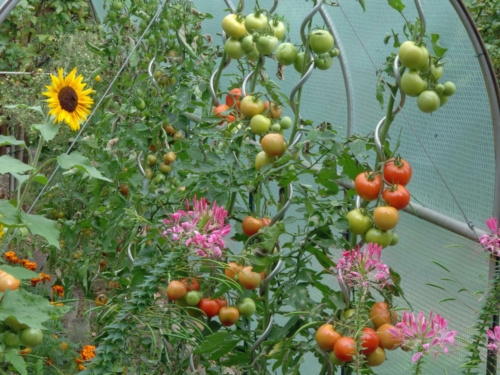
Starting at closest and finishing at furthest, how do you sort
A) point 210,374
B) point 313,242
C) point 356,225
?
point 356,225 < point 313,242 < point 210,374

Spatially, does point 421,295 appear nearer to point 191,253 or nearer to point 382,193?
point 382,193

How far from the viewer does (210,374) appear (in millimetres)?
1882

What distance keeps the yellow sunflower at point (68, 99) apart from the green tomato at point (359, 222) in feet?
1.94

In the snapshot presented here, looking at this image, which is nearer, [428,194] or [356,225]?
[356,225]

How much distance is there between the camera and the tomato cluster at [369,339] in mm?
1466

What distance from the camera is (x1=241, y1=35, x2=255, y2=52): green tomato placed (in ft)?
6.37

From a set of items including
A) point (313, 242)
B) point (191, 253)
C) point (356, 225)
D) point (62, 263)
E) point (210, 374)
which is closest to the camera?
point (191, 253)

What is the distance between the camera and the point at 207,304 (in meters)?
1.82

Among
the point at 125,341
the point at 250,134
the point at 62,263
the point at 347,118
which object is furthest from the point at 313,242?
the point at 62,263

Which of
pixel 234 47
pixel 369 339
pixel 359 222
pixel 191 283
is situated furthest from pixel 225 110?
pixel 369 339

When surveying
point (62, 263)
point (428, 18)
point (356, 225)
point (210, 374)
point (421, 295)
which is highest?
point (428, 18)

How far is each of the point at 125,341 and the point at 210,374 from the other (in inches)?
15.5

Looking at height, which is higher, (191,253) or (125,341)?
(191,253)

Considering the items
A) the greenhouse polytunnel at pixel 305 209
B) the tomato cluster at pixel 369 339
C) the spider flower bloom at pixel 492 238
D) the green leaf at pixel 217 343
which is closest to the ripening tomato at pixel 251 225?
the greenhouse polytunnel at pixel 305 209
